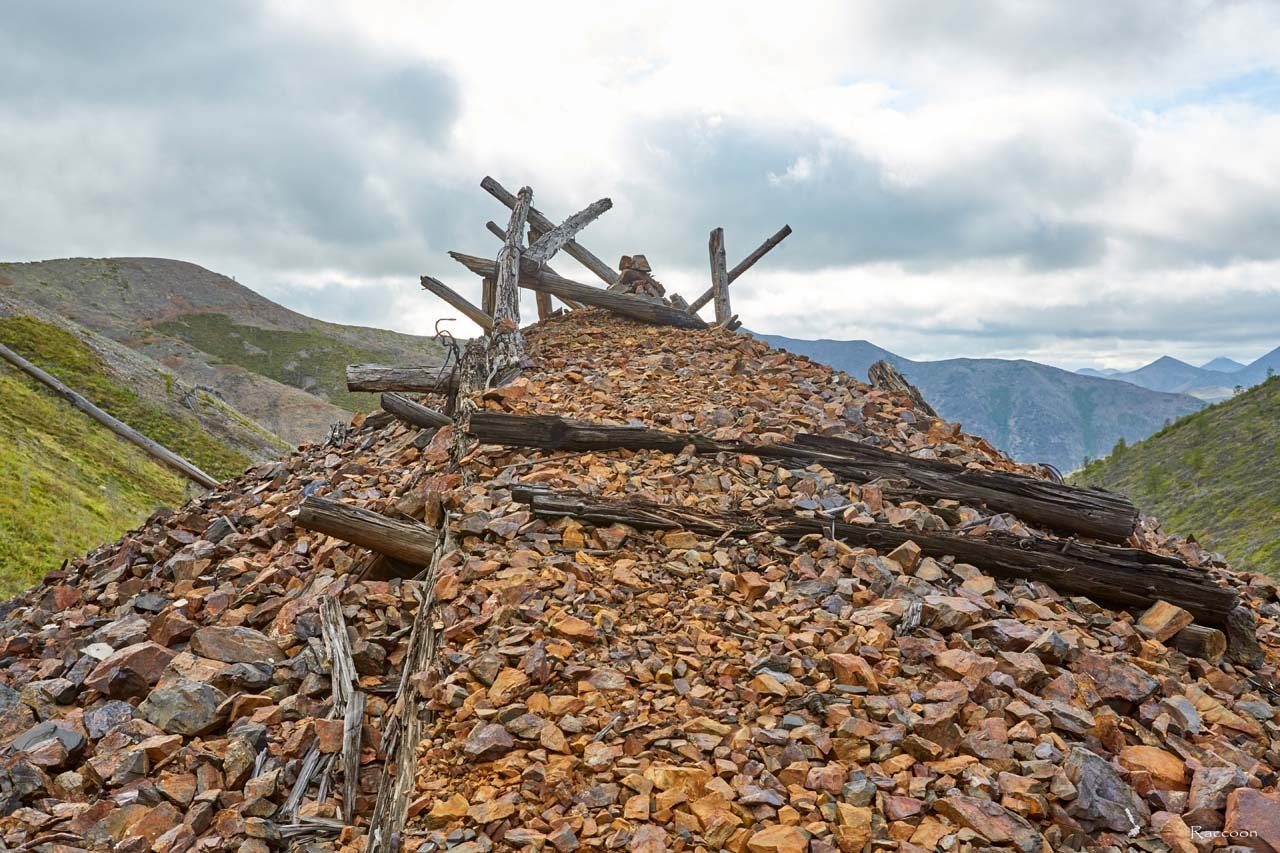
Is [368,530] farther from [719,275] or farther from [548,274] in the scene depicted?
[719,275]

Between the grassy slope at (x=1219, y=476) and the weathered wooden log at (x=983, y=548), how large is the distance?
49.8ft

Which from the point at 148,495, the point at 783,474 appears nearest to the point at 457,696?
the point at 783,474

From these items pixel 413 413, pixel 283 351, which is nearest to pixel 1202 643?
pixel 413 413

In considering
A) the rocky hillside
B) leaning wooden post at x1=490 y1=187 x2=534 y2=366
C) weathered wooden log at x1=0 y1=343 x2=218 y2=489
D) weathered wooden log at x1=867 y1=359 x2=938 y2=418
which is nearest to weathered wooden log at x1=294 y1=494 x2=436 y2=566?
leaning wooden post at x1=490 y1=187 x2=534 y2=366

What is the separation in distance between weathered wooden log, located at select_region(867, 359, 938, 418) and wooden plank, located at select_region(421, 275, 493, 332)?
7.66 meters

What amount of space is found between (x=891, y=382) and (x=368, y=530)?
8.84 m

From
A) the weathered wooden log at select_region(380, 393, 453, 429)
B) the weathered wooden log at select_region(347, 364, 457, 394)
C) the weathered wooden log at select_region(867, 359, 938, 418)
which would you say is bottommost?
the weathered wooden log at select_region(380, 393, 453, 429)

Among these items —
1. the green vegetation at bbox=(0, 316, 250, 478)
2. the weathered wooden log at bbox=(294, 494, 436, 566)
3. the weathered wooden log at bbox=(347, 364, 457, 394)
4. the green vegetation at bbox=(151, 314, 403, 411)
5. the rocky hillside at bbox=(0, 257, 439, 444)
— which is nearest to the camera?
the weathered wooden log at bbox=(294, 494, 436, 566)

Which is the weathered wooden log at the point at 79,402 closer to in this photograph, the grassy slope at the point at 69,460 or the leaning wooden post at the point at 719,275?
the grassy slope at the point at 69,460

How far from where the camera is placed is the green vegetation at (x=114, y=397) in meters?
28.3

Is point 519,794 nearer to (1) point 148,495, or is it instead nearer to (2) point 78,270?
(1) point 148,495

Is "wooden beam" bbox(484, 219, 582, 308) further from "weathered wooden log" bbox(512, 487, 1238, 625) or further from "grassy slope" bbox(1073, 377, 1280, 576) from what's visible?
"grassy slope" bbox(1073, 377, 1280, 576)

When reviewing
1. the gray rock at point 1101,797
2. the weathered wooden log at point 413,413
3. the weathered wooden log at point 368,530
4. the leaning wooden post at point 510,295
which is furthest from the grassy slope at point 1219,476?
the weathered wooden log at point 368,530

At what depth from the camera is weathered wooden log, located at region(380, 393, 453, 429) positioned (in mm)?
9766
